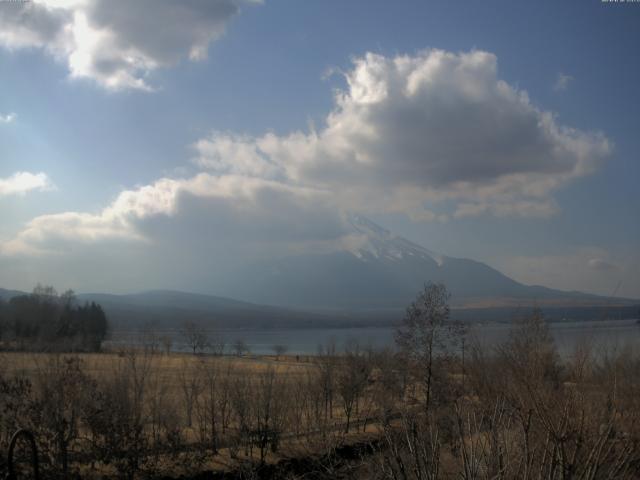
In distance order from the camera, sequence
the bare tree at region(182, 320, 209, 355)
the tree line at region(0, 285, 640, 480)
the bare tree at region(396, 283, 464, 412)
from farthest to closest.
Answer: the bare tree at region(182, 320, 209, 355), the bare tree at region(396, 283, 464, 412), the tree line at region(0, 285, 640, 480)

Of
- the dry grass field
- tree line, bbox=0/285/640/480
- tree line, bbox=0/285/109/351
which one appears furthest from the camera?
tree line, bbox=0/285/109/351

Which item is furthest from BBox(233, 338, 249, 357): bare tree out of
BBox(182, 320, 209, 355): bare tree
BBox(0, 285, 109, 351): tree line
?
BBox(0, 285, 109, 351): tree line

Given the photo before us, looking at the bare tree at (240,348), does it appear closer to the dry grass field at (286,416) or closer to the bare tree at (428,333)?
the bare tree at (428,333)

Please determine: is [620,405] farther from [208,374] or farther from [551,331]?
[208,374]

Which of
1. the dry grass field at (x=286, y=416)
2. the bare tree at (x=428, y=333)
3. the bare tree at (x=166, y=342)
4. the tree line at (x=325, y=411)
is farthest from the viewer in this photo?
the bare tree at (x=166, y=342)

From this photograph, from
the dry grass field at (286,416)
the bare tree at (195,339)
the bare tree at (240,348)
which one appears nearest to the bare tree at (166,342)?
the bare tree at (240,348)

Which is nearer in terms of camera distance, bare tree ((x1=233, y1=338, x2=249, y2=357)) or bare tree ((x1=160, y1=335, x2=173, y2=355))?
bare tree ((x1=160, y1=335, x2=173, y2=355))

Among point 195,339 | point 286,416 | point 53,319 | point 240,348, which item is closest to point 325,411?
point 286,416

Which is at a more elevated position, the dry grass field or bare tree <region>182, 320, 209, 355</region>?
the dry grass field

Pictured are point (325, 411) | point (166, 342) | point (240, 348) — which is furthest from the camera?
point (240, 348)

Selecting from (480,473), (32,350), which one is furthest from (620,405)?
(32,350)

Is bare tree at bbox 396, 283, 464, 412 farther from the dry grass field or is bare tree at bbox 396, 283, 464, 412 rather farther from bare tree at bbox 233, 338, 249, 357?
bare tree at bbox 233, 338, 249, 357

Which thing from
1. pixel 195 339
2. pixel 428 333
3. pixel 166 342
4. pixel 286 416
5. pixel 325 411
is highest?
pixel 428 333

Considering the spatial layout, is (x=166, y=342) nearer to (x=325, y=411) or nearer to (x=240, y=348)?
(x=240, y=348)
